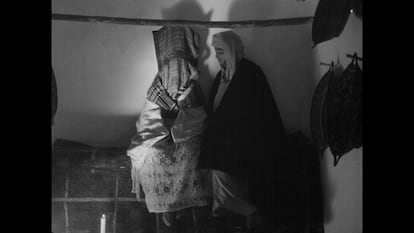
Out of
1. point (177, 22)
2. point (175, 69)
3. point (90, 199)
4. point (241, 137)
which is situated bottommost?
point (90, 199)

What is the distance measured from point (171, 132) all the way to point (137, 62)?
27cm

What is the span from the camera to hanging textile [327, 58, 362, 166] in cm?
213

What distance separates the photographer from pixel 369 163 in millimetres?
2127

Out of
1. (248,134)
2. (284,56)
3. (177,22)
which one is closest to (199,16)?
(177,22)

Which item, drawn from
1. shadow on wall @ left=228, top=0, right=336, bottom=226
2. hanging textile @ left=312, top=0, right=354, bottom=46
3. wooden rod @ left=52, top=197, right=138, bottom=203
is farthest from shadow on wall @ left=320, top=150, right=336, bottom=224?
wooden rod @ left=52, top=197, right=138, bottom=203

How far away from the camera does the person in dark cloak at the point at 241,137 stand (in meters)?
2.02

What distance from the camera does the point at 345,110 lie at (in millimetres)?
2141

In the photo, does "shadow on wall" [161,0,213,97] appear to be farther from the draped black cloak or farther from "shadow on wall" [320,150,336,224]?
"shadow on wall" [320,150,336,224]

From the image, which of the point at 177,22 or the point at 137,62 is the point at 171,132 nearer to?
the point at 137,62

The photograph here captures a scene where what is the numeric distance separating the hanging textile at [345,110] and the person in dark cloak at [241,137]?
220mm

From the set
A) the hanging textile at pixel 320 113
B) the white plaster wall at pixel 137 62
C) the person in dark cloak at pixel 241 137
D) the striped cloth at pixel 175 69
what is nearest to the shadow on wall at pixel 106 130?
the white plaster wall at pixel 137 62

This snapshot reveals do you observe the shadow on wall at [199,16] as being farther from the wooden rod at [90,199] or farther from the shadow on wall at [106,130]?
the wooden rod at [90,199]
